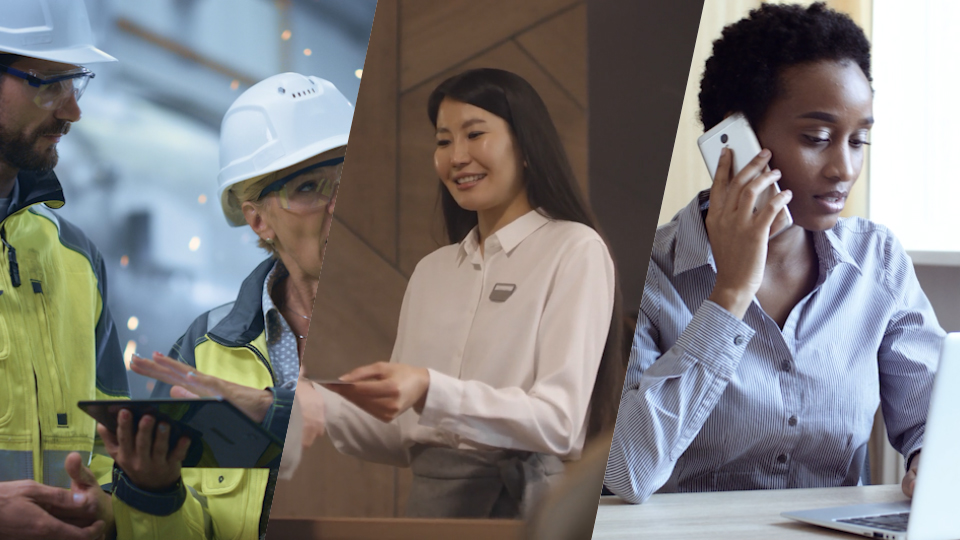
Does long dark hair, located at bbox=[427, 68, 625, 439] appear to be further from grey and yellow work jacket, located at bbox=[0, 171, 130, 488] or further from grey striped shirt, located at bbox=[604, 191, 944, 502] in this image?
grey striped shirt, located at bbox=[604, 191, 944, 502]

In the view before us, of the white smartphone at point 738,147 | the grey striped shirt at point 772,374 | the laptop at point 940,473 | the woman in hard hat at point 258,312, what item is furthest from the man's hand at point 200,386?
the white smartphone at point 738,147

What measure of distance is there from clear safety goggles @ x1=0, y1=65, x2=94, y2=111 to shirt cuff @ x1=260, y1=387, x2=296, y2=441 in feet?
1.14

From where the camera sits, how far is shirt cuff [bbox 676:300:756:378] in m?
1.05

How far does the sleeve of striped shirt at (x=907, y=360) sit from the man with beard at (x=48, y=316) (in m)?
1.10

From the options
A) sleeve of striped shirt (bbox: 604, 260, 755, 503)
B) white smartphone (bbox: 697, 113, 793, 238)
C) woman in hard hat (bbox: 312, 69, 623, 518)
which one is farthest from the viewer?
white smartphone (bbox: 697, 113, 793, 238)

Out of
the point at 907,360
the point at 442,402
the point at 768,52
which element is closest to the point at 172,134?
the point at 442,402

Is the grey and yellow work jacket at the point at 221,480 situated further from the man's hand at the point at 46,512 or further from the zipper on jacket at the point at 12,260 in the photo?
the zipper on jacket at the point at 12,260

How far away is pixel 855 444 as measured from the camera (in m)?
1.17

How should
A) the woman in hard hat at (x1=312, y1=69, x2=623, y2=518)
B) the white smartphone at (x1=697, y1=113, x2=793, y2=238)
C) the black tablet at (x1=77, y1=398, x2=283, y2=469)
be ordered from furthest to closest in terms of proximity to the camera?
the white smartphone at (x1=697, y1=113, x2=793, y2=238), the black tablet at (x1=77, y1=398, x2=283, y2=469), the woman in hard hat at (x1=312, y1=69, x2=623, y2=518)

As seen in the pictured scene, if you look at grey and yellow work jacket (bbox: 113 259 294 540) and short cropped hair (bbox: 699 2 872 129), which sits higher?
short cropped hair (bbox: 699 2 872 129)

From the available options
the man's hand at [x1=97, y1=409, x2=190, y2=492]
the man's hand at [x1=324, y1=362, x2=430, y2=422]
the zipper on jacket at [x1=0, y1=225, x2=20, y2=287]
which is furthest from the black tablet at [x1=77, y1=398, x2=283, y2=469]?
the man's hand at [x1=324, y1=362, x2=430, y2=422]

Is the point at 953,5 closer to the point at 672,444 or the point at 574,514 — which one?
the point at 672,444

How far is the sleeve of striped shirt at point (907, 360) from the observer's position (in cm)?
118

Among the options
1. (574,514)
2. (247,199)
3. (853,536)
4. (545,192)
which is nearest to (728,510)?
(853,536)
